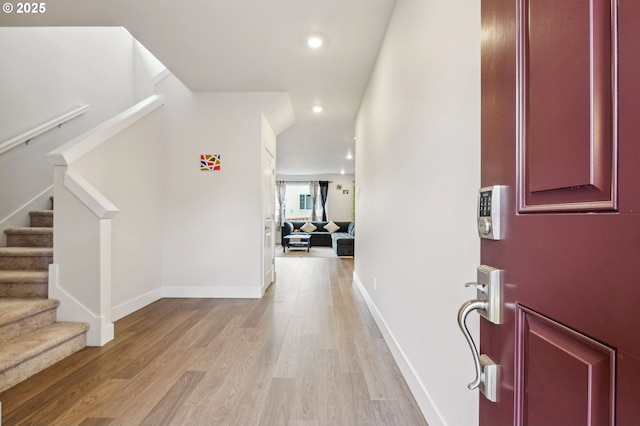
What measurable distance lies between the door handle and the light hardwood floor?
3.77 ft

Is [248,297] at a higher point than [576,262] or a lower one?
lower

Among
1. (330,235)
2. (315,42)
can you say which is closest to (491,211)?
(315,42)

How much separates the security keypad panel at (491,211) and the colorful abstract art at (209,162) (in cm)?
379

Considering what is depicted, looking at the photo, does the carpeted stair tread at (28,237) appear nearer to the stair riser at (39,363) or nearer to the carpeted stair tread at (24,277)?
the carpeted stair tread at (24,277)

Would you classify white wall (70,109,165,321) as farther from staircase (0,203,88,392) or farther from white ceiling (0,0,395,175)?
white ceiling (0,0,395,175)

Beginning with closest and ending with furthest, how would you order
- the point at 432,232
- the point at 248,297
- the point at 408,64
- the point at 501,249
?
1. the point at 501,249
2. the point at 432,232
3. the point at 408,64
4. the point at 248,297

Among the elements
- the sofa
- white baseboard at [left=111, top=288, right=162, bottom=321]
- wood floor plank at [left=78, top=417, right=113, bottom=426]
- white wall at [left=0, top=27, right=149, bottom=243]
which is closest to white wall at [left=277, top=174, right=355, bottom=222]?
the sofa

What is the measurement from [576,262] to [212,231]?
3973 mm

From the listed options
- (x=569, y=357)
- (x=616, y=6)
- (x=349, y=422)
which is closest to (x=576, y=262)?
(x=569, y=357)

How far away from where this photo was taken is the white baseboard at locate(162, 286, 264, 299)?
3.97 meters

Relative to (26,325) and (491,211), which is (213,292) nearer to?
(26,325)

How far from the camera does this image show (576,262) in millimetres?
427

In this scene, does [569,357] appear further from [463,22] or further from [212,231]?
[212,231]

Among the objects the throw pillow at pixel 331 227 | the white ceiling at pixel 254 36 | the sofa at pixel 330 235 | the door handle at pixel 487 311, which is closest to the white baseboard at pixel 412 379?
the door handle at pixel 487 311
